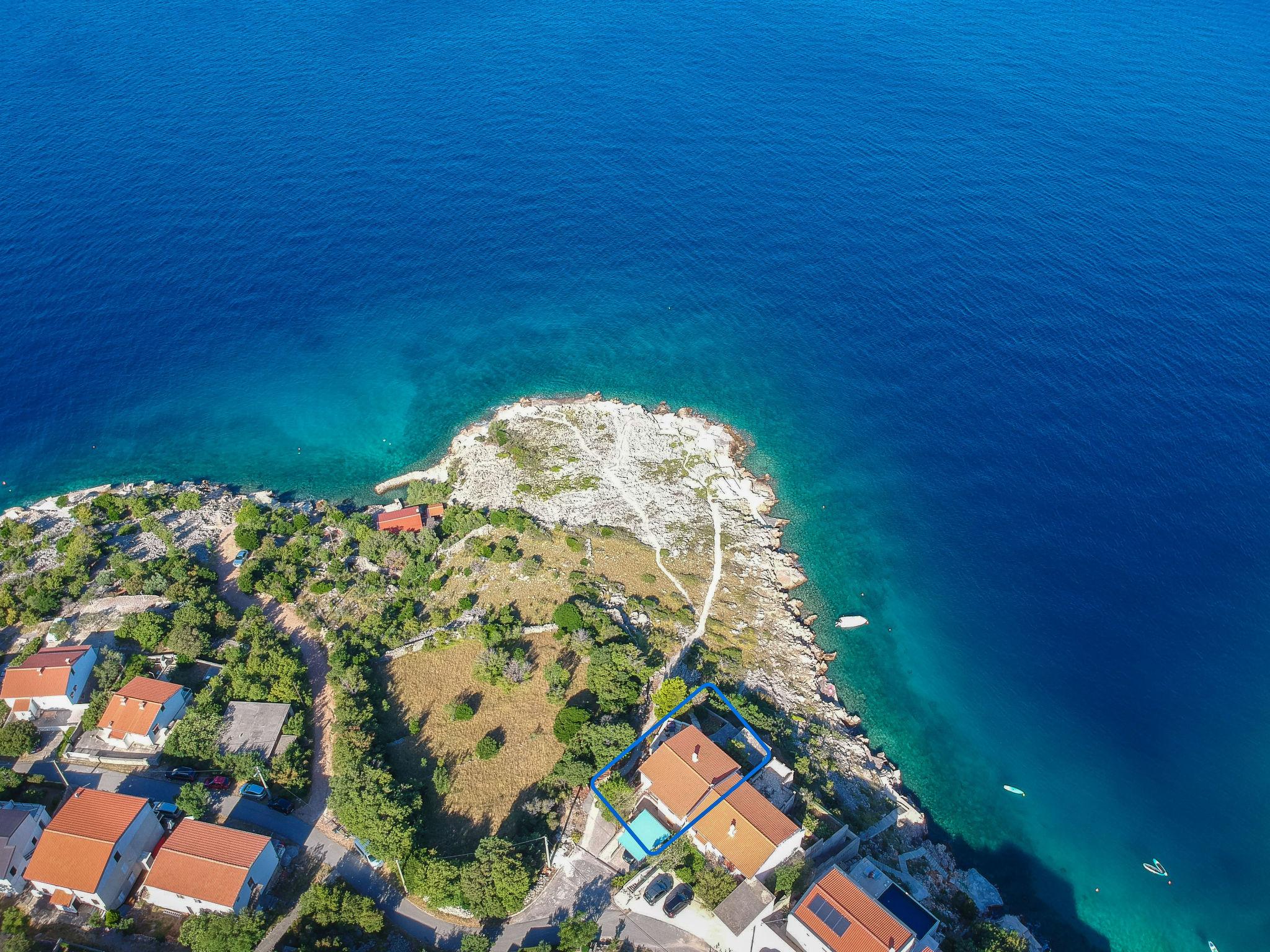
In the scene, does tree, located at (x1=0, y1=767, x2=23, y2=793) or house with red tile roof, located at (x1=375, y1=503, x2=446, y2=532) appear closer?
tree, located at (x1=0, y1=767, x2=23, y2=793)

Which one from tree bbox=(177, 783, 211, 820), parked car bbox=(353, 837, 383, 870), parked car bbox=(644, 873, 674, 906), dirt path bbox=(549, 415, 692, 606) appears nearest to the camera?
parked car bbox=(644, 873, 674, 906)

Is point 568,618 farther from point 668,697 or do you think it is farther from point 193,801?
point 193,801

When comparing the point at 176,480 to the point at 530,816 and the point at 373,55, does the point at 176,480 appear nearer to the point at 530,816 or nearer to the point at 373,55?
the point at 530,816

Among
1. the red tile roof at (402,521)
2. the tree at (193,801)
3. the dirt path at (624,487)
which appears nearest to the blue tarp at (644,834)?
the dirt path at (624,487)

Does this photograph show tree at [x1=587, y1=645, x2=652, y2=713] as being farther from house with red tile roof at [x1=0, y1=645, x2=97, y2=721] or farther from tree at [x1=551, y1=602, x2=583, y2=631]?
house with red tile roof at [x1=0, y1=645, x2=97, y2=721]

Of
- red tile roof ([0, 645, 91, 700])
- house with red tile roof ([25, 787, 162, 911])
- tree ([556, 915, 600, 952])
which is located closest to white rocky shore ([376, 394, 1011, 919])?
tree ([556, 915, 600, 952])

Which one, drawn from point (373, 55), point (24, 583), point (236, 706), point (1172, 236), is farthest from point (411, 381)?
point (1172, 236)

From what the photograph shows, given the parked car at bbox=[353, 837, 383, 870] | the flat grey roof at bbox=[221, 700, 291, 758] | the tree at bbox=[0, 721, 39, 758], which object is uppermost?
the flat grey roof at bbox=[221, 700, 291, 758]
